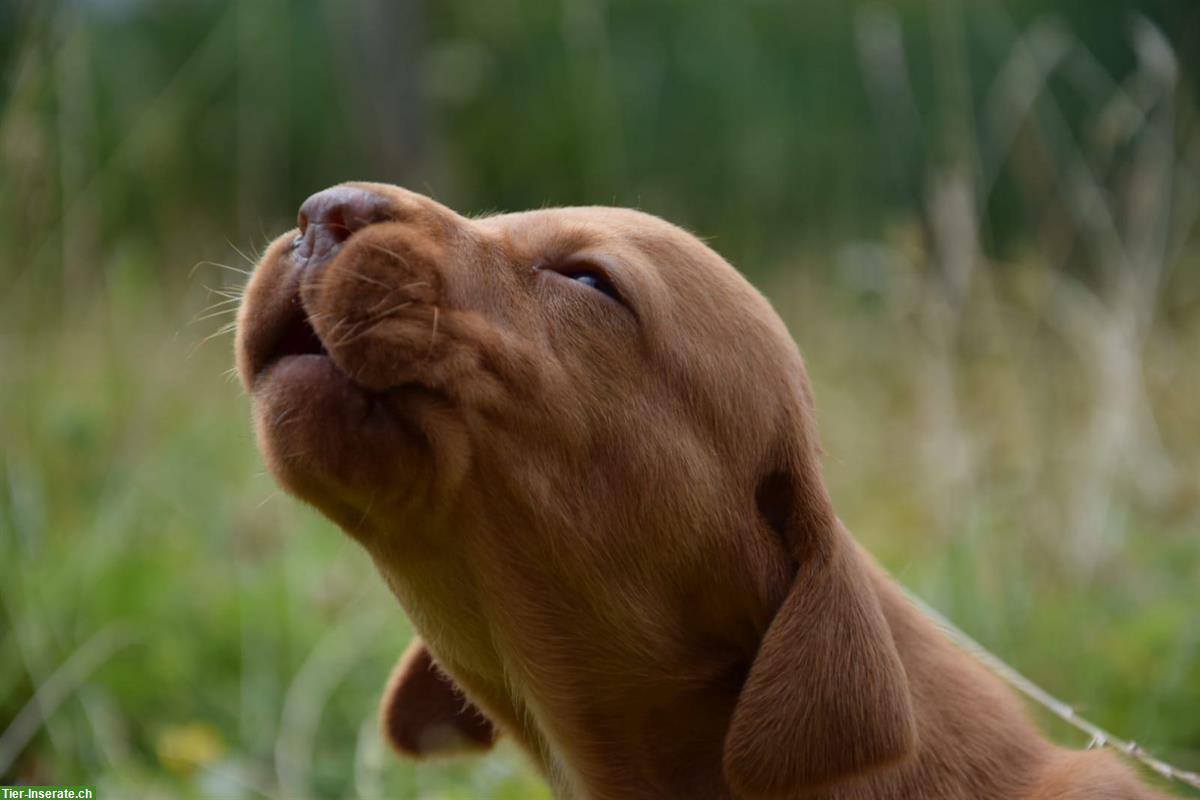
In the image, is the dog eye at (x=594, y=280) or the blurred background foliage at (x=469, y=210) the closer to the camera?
the dog eye at (x=594, y=280)

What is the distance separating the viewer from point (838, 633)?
2.67m

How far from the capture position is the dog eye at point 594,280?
2809 mm

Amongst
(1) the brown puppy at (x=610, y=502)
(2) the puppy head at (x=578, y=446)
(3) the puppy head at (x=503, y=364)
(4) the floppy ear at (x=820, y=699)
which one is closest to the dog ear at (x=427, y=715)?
(1) the brown puppy at (x=610, y=502)

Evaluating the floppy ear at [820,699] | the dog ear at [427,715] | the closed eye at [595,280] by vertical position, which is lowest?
the dog ear at [427,715]

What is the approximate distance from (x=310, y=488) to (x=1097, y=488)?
12.4 feet

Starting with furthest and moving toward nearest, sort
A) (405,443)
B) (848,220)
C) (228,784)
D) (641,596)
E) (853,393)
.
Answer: (848,220) < (853,393) < (228,784) < (641,596) < (405,443)

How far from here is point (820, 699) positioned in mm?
2643

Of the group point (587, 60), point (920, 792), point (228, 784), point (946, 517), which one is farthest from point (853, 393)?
point (920, 792)

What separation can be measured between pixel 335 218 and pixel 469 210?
28.0ft

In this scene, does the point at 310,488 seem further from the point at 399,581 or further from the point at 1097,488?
the point at 1097,488

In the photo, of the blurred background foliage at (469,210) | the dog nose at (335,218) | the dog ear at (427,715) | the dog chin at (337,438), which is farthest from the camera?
the blurred background foliage at (469,210)

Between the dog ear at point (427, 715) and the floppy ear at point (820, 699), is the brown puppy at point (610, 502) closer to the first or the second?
the floppy ear at point (820, 699)

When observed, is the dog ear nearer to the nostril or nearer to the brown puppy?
the brown puppy

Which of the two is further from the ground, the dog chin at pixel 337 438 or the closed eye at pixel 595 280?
the closed eye at pixel 595 280
